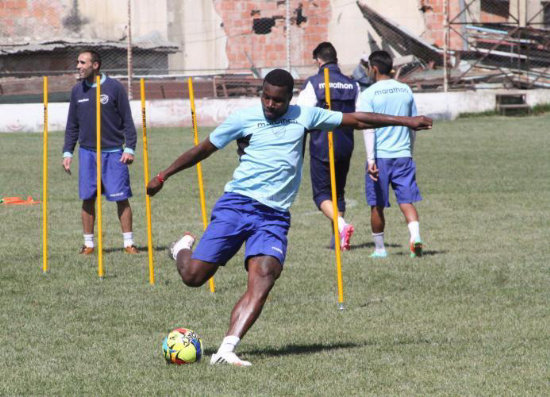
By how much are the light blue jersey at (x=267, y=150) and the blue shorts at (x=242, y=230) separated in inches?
2.7

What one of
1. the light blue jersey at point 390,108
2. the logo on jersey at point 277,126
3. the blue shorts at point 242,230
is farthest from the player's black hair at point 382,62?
the blue shorts at point 242,230

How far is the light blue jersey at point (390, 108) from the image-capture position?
10875mm

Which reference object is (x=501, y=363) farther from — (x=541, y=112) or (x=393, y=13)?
(x=393, y=13)

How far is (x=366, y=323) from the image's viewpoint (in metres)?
7.88

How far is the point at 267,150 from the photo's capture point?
681 centimetres

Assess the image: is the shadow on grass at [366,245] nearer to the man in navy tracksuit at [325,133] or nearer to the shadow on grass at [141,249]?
the man in navy tracksuit at [325,133]

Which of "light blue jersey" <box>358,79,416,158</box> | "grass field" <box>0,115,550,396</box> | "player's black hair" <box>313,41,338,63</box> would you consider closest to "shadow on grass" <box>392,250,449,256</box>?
"grass field" <box>0,115,550,396</box>

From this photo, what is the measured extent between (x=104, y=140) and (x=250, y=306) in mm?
5215

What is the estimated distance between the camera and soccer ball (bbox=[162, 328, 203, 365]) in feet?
21.4

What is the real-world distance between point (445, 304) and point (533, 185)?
917 cm

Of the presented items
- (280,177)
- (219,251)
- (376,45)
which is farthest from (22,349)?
(376,45)

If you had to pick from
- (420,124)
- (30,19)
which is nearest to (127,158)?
(420,124)

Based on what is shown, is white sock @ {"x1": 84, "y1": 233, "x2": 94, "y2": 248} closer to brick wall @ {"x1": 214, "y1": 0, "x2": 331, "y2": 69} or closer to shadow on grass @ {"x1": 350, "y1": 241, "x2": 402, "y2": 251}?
shadow on grass @ {"x1": 350, "y1": 241, "x2": 402, "y2": 251}

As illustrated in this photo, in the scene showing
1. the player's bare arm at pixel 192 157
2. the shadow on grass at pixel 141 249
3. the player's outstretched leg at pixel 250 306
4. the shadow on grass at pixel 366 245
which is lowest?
the shadow on grass at pixel 366 245
